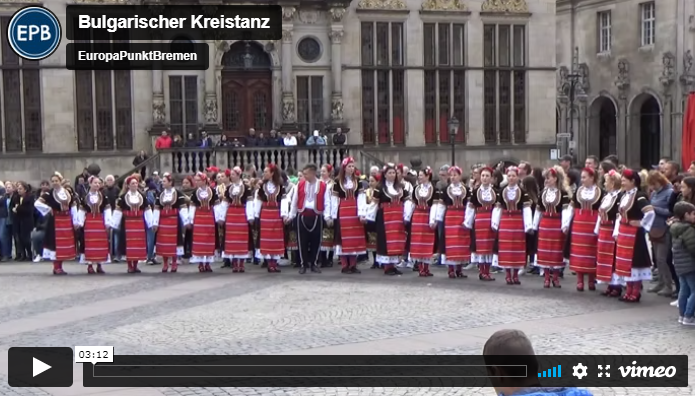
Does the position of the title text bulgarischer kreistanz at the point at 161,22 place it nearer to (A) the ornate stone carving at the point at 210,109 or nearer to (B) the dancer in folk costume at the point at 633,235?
(A) the ornate stone carving at the point at 210,109

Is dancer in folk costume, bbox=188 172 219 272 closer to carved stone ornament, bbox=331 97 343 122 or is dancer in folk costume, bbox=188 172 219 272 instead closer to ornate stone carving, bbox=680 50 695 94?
carved stone ornament, bbox=331 97 343 122

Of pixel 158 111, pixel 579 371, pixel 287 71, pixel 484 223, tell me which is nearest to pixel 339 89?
pixel 287 71

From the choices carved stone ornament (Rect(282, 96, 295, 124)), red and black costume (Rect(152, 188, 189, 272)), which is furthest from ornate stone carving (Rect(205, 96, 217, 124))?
red and black costume (Rect(152, 188, 189, 272))

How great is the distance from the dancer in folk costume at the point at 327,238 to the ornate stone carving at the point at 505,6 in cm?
1591

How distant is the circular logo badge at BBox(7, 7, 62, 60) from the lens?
28.4 metres

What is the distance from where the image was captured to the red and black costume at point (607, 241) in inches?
531

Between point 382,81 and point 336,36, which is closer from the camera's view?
point 336,36

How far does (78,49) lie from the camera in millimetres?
29344

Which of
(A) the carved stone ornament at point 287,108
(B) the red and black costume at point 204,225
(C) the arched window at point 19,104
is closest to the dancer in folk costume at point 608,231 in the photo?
(B) the red and black costume at point 204,225

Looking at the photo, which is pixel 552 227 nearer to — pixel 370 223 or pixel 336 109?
pixel 370 223

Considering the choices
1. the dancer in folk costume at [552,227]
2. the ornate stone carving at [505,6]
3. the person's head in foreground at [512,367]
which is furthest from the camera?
the ornate stone carving at [505,6]

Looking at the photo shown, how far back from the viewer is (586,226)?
14.1 metres

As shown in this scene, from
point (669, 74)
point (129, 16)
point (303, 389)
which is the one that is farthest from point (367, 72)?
point (303, 389)

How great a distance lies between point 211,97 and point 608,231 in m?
18.2
